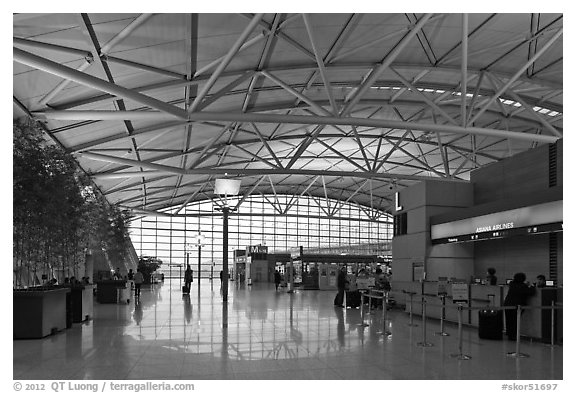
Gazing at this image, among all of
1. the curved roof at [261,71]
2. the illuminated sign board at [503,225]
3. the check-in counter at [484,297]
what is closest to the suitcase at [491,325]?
the check-in counter at [484,297]

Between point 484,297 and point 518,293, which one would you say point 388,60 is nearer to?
point 484,297

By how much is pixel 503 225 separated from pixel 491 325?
5.53 m

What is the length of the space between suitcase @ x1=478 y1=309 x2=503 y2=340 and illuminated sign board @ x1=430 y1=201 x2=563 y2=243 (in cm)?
365

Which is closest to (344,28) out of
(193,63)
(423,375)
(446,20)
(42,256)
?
(446,20)

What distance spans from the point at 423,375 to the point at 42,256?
12.3 meters

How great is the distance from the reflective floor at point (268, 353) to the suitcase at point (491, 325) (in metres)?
0.32

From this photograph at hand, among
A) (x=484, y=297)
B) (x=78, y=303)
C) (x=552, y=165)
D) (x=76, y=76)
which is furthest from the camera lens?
(x=552, y=165)

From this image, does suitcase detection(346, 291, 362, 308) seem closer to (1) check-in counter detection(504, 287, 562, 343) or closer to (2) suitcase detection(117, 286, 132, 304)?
(1) check-in counter detection(504, 287, 562, 343)

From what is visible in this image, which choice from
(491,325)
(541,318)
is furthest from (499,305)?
(541,318)

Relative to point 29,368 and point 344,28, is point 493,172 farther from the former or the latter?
point 29,368

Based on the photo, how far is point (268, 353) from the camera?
34.0 ft

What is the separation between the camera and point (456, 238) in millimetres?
19797

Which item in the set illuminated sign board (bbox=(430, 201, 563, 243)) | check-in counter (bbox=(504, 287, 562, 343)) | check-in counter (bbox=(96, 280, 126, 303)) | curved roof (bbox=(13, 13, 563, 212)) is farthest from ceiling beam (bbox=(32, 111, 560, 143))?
check-in counter (bbox=(504, 287, 562, 343))

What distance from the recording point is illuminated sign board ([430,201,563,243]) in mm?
15453
